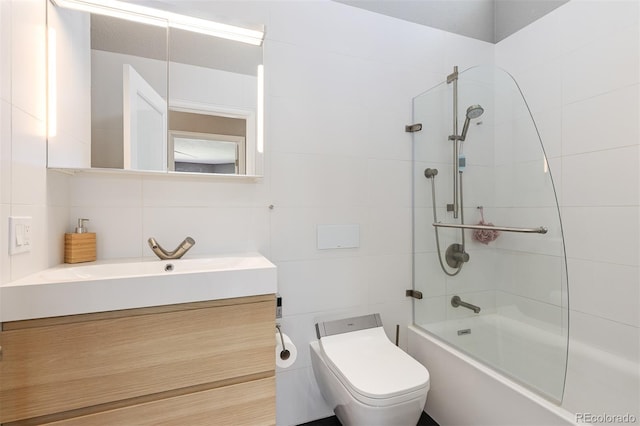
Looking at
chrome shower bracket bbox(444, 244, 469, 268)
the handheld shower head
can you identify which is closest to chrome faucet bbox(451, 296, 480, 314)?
chrome shower bracket bbox(444, 244, 469, 268)

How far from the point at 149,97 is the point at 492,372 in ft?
6.04

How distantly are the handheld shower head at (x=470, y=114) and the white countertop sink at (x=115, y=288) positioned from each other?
48.8 inches

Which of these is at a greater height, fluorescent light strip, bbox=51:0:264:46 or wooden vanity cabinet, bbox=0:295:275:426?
fluorescent light strip, bbox=51:0:264:46

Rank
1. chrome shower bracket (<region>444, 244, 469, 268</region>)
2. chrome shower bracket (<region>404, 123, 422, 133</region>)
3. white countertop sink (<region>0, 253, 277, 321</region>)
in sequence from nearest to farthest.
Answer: white countertop sink (<region>0, 253, 277, 321</region>), chrome shower bracket (<region>444, 244, 469, 268</region>), chrome shower bracket (<region>404, 123, 422, 133</region>)

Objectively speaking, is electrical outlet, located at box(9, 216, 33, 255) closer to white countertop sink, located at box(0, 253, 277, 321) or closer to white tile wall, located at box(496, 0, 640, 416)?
white countertop sink, located at box(0, 253, 277, 321)

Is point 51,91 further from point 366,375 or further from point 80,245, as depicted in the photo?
point 366,375

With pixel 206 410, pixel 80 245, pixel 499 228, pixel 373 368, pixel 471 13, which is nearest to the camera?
pixel 206 410

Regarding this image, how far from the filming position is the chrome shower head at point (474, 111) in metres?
1.56

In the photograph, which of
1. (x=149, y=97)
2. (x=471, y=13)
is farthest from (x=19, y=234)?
(x=471, y=13)

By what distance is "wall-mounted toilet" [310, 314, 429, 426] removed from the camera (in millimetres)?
1121

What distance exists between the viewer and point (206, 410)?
1.00 metres

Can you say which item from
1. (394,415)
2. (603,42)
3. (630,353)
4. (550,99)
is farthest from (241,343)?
(603,42)

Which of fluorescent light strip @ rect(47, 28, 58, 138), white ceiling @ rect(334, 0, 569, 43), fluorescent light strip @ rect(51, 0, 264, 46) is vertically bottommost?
fluorescent light strip @ rect(47, 28, 58, 138)

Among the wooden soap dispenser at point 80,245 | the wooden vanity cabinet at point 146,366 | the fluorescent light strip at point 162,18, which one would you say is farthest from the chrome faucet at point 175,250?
the fluorescent light strip at point 162,18
